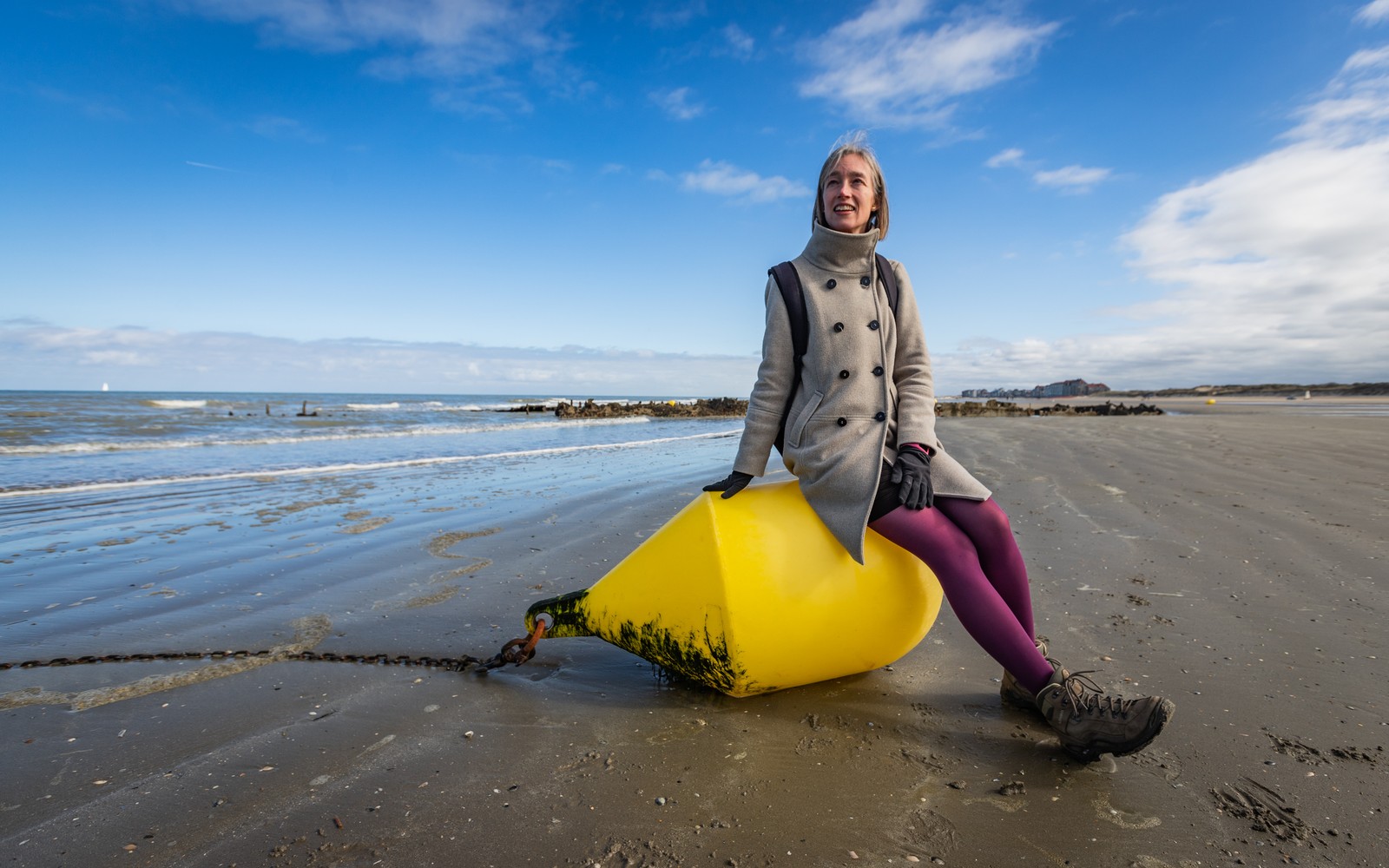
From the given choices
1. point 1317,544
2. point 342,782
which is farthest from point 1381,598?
point 342,782

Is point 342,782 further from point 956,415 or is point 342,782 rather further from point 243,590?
point 956,415

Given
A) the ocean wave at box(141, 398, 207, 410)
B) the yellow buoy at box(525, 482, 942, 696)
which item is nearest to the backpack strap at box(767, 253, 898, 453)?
the yellow buoy at box(525, 482, 942, 696)

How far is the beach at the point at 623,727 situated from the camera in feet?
6.40

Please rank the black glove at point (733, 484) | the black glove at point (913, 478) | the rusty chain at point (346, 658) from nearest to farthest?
the black glove at point (913, 478), the black glove at point (733, 484), the rusty chain at point (346, 658)

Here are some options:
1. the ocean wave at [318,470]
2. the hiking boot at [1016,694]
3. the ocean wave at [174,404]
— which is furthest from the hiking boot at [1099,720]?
the ocean wave at [174,404]

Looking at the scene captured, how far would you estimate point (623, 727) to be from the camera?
264 cm

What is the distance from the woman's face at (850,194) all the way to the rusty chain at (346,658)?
2.31 metres

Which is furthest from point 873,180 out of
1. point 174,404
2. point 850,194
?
point 174,404

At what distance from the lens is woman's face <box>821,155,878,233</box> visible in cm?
299

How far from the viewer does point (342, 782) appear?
224 cm

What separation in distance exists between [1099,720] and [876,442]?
1213 millimetres

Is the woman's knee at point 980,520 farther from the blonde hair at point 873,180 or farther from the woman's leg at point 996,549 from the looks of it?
the blonde hair at point 873,180

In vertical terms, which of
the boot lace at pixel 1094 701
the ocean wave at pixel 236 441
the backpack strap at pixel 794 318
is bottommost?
the ocean wave at pixel 236 441

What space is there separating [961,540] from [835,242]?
136 centimetres
